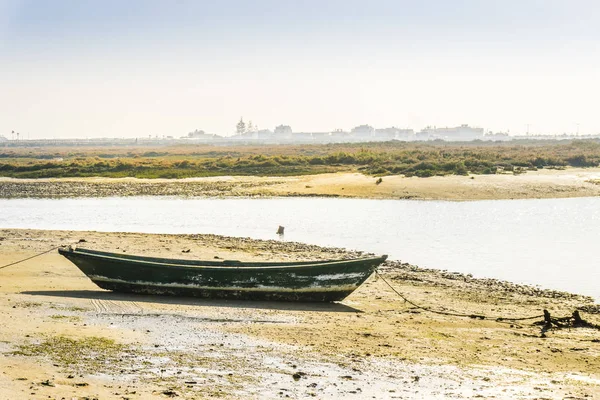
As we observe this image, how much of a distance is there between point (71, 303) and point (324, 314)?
16.6 ft

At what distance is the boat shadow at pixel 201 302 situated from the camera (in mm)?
14836

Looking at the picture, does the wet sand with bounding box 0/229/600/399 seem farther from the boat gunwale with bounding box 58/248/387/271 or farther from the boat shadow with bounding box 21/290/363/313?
the boat gunwale with bounding box 58/248/387/271

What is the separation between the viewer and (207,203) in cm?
3941

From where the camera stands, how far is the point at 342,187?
148 ft

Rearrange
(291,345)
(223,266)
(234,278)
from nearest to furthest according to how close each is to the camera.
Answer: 1. (291,345)
2. (234,278)
3. (223,266)

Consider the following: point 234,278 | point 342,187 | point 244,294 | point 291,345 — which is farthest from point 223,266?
point 342,187

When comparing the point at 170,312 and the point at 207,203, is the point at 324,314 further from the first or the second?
the point at 207,203

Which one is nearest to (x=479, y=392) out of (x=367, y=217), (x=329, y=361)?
(x=329, y=361)

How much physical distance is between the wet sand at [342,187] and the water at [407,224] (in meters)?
2.59

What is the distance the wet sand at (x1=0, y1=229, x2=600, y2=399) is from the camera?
963cm

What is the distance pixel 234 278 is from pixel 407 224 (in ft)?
51.6

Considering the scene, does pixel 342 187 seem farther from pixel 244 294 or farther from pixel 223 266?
pixel 244 294

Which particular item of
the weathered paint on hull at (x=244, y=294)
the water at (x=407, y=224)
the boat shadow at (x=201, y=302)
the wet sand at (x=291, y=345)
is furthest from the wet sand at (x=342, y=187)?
the boat shadow at (x=201, y=302)

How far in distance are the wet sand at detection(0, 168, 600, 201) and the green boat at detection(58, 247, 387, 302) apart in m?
26.6
